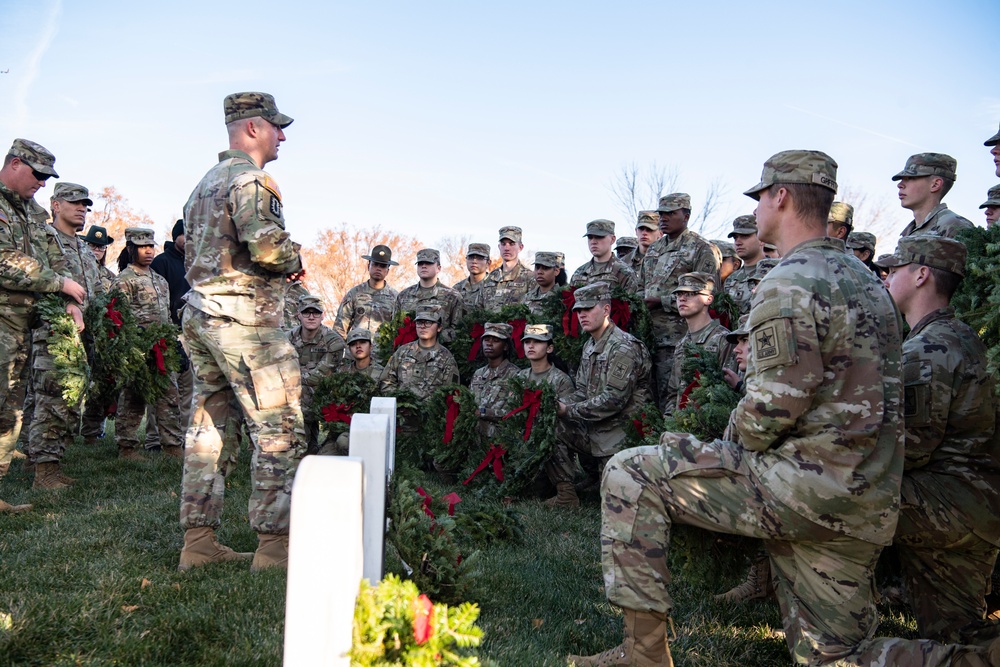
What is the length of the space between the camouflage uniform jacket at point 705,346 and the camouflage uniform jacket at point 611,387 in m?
0.37

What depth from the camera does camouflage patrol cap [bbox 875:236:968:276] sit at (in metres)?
4.15

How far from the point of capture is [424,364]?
9820 millimetres

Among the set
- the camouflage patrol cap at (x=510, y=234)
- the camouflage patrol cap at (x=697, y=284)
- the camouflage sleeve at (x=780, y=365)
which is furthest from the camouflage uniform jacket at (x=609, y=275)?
the camouflage sleeve at (x=780, y=365)

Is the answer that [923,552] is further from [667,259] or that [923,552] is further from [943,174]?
[667,259]

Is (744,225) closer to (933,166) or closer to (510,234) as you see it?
(933,166)

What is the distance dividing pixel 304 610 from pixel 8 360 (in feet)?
18.5

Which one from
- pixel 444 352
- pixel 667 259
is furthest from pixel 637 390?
pixel 444 352

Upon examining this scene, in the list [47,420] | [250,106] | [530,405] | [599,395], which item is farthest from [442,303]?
[250,106]

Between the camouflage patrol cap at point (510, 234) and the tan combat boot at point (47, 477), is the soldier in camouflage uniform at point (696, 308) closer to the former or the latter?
the camouflage patrol cap at point (510, 234)

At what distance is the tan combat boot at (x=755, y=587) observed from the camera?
16.6ft

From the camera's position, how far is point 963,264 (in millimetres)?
4164

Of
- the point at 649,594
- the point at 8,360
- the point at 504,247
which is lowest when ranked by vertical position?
the point at 649,594

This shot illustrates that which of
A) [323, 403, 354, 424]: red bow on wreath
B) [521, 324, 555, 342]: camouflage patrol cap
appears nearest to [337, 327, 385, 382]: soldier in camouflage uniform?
[323, 403, 354, 424]: red bow on wreath

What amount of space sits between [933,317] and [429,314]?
6.45 m
